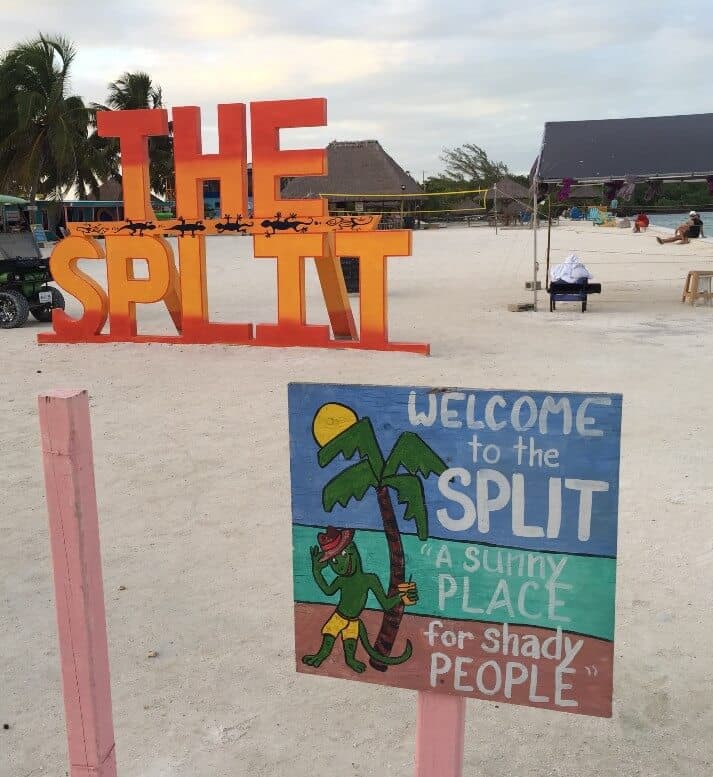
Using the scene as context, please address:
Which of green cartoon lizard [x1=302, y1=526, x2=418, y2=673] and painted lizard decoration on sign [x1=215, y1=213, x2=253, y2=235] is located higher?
painted lizard decoration on sign [x1=215, y1=213, x2=253, y2=235]

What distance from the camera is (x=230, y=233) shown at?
10.6 m

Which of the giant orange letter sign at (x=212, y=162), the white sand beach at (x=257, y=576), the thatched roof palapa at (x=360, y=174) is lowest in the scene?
the white sand beach at (x=257, y=576)

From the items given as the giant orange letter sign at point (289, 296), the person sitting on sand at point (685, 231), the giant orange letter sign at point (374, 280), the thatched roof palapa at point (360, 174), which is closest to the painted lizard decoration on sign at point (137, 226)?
the giant orange letter sign at point (289, 296)

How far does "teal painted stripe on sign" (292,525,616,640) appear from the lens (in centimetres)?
207

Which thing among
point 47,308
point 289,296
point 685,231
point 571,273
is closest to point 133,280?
point 289,296

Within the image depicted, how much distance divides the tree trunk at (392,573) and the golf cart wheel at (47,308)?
12.2 metres

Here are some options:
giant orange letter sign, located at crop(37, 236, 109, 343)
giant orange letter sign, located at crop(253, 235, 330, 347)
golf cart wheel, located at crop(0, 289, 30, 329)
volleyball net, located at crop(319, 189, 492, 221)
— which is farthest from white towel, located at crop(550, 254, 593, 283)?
volleyball net, located at crop(319, 189, 492, 221)

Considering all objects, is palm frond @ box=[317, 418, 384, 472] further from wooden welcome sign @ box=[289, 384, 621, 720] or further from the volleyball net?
the volleyball net

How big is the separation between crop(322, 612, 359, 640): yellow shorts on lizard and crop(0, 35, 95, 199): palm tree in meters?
34.6

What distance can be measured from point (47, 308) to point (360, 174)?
29085 millimetres

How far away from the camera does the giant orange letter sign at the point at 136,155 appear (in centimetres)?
1089

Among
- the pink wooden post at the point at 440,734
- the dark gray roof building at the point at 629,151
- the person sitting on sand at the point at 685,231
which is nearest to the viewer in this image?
the pink wooden post at the point at 440,734

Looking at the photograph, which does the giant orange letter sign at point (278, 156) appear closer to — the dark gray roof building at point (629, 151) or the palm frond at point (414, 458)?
the dark gray roof building at point (629, 151)

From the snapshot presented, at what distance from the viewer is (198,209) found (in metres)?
10.9
